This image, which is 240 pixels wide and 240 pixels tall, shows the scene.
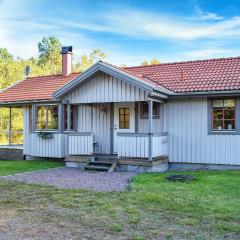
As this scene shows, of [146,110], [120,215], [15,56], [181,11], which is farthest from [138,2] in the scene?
[15,56]

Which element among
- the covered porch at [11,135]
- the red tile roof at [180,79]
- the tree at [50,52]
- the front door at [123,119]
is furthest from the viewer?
the tree at [50,52]

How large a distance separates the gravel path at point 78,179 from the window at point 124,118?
8.54 ft

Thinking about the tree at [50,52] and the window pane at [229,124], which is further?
the tree at [50,52]

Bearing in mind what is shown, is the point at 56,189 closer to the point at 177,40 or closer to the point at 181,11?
the point at 181,11

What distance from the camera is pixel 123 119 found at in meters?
15.4

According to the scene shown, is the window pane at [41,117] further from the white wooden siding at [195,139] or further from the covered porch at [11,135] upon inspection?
the white wooden siding at [195,139]

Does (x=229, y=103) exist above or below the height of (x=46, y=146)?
above

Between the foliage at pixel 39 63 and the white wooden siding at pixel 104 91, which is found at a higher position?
the foliage at pixel 39 63

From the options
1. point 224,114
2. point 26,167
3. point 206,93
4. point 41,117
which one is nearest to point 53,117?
point 41,117

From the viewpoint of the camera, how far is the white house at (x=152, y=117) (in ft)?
44.2

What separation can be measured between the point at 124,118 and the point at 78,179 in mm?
4225

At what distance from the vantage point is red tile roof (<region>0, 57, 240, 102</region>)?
548 inches

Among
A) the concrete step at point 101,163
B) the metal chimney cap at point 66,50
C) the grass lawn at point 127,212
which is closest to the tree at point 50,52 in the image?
the metal chimney cap at point 66,50

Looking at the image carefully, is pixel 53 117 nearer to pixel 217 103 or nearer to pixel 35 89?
pixel 35 89
